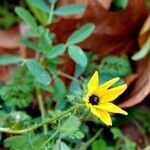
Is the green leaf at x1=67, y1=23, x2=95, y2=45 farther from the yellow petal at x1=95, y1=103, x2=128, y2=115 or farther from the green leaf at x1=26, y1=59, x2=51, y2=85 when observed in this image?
the yellow petal at x1=95, y1=103, x2=128, y2=115

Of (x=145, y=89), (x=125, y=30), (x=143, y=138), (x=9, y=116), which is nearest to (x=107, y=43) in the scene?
(x=125, y=30)

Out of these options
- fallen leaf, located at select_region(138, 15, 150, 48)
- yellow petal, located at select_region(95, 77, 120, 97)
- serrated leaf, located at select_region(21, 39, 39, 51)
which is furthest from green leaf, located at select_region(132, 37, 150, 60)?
yellow petal, located at select_region(95, 77, 120, 97)

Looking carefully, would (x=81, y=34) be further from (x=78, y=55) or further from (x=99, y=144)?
(x=99, y=144)

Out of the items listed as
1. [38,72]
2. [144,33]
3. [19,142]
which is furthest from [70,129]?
[144,33]

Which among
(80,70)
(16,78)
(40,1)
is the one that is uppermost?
(40,1)

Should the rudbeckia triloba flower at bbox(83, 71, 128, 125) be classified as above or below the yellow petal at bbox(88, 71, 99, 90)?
below

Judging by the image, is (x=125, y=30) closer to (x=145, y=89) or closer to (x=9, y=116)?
(x=145, y=89)

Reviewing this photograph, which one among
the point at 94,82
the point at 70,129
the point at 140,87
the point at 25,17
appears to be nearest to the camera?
the point at 94,82
